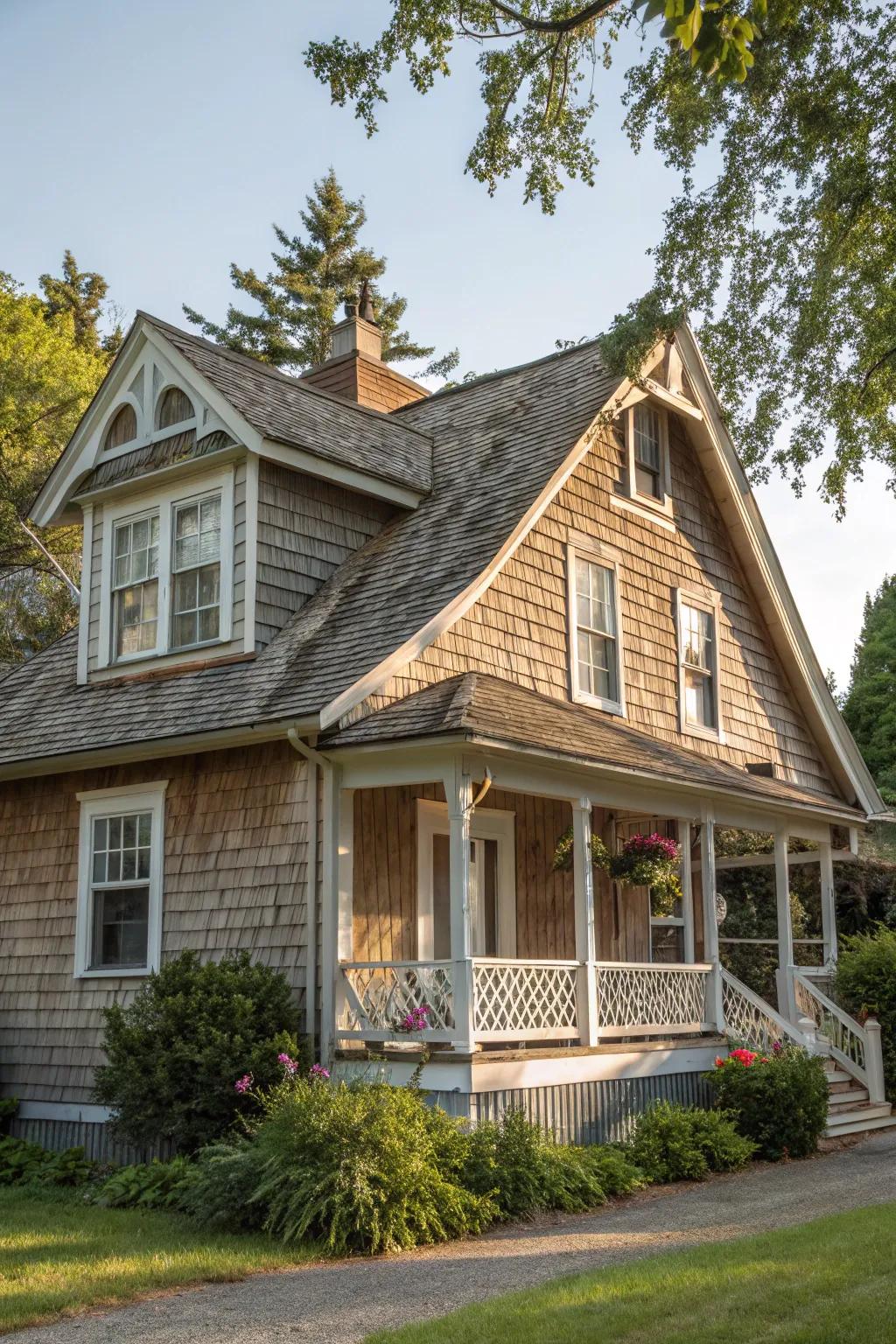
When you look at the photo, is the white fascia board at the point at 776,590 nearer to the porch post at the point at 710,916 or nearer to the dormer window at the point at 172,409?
the porch post at the point at 710,916

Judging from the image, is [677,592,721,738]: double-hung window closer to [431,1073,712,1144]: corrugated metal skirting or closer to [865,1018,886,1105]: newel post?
[865,1018,886,1105]: newel post

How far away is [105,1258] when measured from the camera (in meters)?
8.91

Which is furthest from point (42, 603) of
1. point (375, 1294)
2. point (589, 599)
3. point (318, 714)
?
point (375, 1294)

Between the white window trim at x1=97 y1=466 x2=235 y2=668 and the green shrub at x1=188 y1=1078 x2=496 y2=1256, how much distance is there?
5.64 metres

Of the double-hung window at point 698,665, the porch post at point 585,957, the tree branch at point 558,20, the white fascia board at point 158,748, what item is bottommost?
the porch post at point 585,957

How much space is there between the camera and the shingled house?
12414mm

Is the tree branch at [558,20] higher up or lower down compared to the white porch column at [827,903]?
higher up

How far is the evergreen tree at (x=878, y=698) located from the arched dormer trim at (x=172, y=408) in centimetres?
2257

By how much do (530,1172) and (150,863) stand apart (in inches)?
208

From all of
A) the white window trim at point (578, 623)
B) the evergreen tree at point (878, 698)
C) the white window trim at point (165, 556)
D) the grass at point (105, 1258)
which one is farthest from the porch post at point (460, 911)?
the evergreen tree at point (878, 698)

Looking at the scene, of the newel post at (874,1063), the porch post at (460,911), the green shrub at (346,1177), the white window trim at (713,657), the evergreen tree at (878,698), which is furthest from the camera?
the evergreen tree at (878,698)

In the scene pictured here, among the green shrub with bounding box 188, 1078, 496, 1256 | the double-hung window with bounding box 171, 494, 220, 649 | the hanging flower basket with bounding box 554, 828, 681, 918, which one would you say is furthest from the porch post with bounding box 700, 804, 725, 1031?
the double-hung window with bounding box 171, 494, 220, 649

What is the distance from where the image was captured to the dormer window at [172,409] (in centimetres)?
1533

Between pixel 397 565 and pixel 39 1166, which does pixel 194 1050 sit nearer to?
pixel 39 1166
